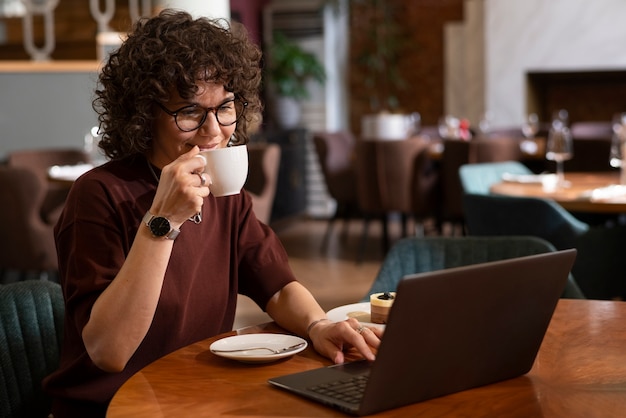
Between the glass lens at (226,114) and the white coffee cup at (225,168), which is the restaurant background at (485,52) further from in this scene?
the white coffee cup at (225,168)

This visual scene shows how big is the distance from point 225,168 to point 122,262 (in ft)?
0.76

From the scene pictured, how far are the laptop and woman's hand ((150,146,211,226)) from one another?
1.01 feet

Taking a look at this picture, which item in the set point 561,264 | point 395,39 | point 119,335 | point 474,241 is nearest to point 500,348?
point 561,264

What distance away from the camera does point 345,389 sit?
130 centimetres

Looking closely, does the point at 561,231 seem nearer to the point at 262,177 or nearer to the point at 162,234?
the point at 162,234

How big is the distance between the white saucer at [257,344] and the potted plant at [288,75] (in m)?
7.78

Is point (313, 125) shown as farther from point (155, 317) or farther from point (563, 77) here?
point (155, 317)

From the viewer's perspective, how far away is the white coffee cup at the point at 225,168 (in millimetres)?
1541

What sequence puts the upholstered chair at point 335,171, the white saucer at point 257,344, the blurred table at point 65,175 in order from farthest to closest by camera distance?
the upholstered chair at point 335,171
the blurred table at point 65,175
the white saucer at point 257,344

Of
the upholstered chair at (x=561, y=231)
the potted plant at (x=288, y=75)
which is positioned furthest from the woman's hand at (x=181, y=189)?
the potted plant at (x=288, y=75)

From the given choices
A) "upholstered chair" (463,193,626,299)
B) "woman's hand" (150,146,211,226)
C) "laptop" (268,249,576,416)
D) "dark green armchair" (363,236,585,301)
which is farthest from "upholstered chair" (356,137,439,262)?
"laptop" (268,249,576,416)

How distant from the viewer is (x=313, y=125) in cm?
984

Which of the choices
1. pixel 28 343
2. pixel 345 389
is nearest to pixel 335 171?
pixel 28 343

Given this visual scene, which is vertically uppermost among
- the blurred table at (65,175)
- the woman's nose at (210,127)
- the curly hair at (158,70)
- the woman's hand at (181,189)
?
the curly hair at (158,70)
